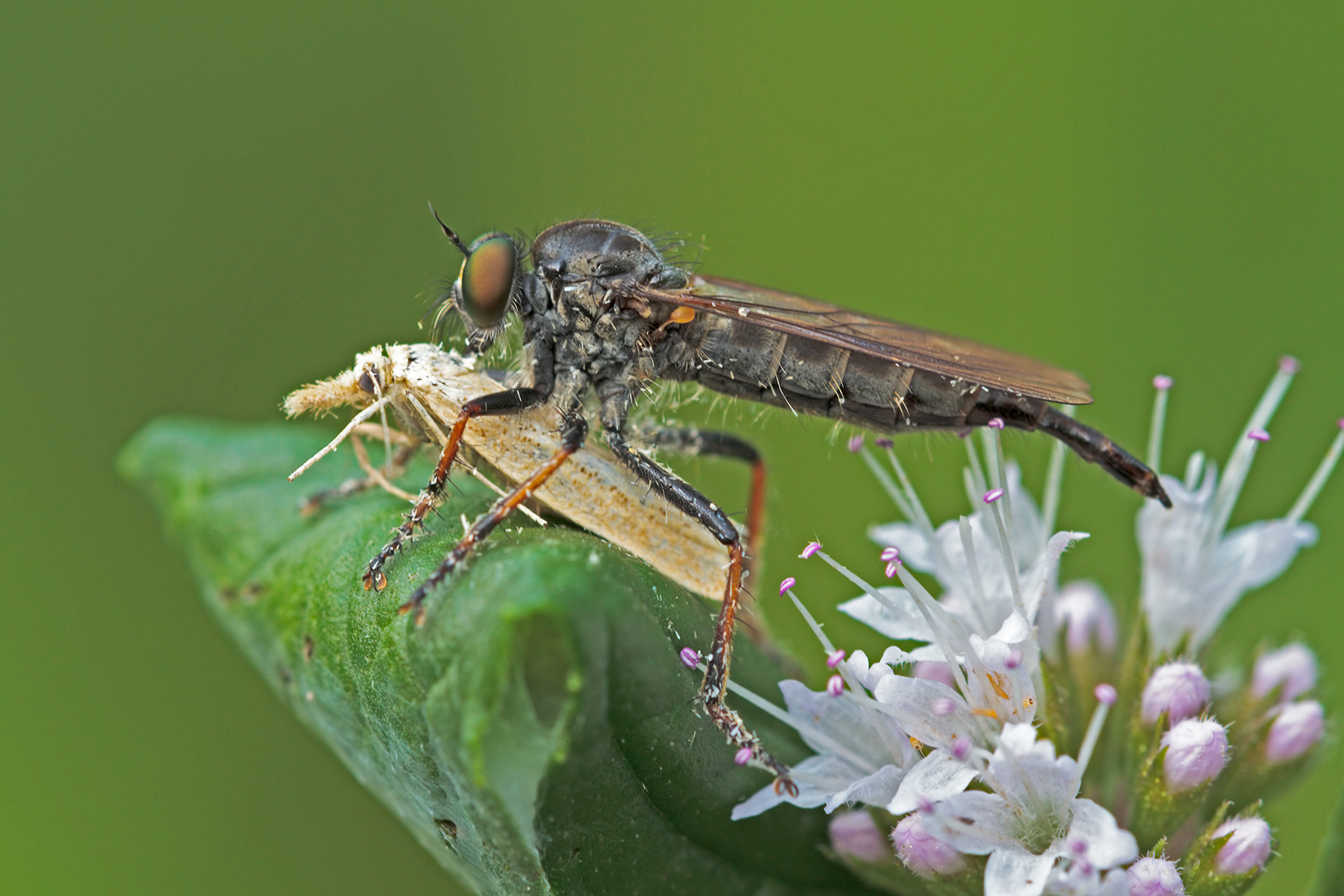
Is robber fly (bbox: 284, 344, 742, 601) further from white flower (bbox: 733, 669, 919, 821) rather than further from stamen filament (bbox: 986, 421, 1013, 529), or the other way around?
stamen filament (bbox: 986, 421, 1013, 529)

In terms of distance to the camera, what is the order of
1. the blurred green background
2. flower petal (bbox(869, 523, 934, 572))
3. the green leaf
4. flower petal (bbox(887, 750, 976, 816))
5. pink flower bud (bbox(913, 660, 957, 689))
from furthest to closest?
the blurred green background < flower petal (bbox(869, 523, 934, 572)) < pink flower bud (bbox(913, 660, 957, 689)) < flower petal (bbox(887, 750, 976, 816)) < the green leaf

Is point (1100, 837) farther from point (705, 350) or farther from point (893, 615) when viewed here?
point (705, 350)

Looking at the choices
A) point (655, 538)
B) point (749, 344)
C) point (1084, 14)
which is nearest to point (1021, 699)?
point (655, 538)

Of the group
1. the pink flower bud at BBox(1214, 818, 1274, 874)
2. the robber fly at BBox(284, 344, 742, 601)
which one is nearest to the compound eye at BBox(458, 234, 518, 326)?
the robber fly at BBox(284, 344, 742, 601)

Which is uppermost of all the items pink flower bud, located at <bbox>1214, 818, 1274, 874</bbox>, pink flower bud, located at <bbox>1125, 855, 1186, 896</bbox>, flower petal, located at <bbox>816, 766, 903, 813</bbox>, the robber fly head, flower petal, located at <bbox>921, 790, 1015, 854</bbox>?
the robber fly head

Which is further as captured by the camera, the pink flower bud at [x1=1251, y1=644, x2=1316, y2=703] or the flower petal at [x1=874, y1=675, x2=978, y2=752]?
the pink flower bud at [x1=1251, y1=644, x2=1316, y2=703]

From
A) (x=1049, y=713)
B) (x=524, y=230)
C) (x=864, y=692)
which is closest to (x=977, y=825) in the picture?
(x=864, y=692)

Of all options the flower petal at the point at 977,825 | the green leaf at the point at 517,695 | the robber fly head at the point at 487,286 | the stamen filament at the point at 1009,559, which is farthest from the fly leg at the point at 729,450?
the flower petal at the point at 977,825
